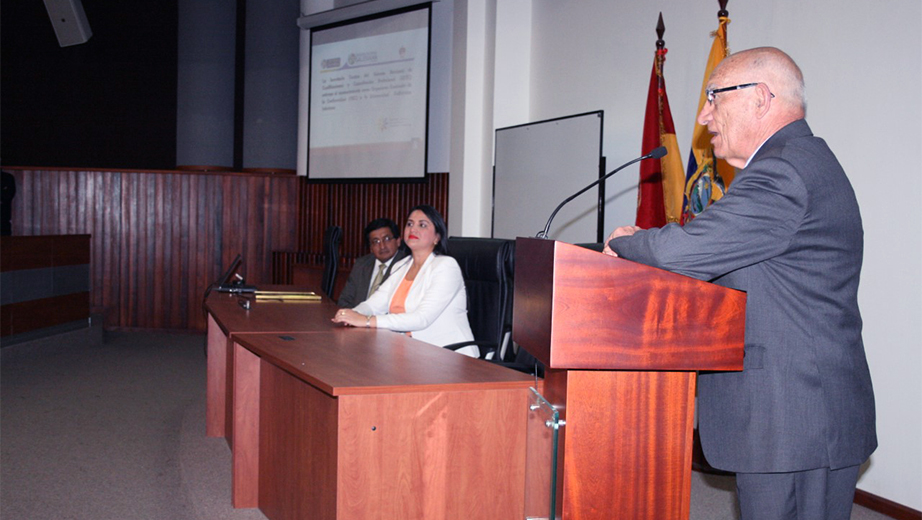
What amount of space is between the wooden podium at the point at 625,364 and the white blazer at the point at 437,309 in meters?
2.09

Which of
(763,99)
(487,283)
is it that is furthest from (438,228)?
(763,99)

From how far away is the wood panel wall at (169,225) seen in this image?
7.89 metres

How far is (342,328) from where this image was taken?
10.8ft

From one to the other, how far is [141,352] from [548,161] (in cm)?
418

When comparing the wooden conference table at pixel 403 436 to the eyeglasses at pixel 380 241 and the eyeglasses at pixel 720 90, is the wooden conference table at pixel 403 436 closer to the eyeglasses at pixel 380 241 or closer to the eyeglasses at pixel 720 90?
the eyeglasses at pixel 720 90

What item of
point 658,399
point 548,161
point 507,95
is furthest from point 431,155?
point 658,399

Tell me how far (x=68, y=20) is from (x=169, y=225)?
2788 mm

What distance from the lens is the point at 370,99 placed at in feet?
23.1

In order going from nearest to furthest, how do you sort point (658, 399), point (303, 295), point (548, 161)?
point (658, 399) → point (303, 295) → point (548, 161)

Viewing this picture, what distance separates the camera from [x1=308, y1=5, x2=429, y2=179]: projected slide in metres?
6.73

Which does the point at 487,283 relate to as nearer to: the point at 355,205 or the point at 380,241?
the point at 380,241

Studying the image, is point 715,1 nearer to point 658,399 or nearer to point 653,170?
point 653,170

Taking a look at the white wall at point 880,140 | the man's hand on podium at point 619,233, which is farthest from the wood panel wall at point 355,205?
the man's hand on podium at point 619,233

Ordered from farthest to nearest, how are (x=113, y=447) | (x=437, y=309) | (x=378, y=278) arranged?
(x=378, y=278), (x=113, y=447), (x=437, y=309)
